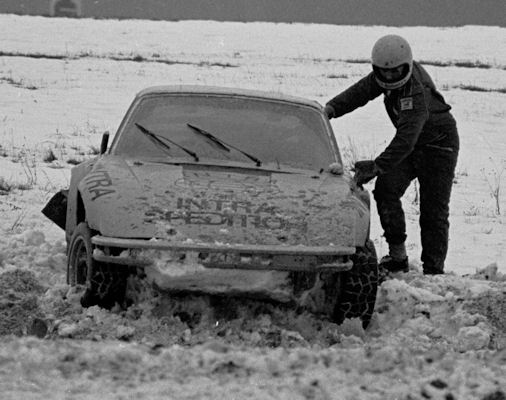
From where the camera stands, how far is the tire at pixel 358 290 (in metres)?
5.34

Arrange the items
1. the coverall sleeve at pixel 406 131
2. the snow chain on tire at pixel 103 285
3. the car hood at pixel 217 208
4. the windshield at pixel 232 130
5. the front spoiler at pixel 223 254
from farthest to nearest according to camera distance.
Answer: the coverall sleeve at pixel 406 131 → the windshield at pixel 232 130 → the snow chain on tire at pixel 103 285 → the car hood at pixel 217 208 → the front spoiler at pixel 223 254

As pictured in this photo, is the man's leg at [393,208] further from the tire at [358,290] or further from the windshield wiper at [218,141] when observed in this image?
the tire at [358,290]

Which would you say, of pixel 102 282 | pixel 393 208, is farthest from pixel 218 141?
pixel 393 208

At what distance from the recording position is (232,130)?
21.0 feet

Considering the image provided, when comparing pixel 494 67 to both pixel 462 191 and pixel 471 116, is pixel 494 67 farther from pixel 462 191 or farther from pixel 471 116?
pixel 462 191

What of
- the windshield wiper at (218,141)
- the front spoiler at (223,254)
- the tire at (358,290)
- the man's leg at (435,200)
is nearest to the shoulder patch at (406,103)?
the man's leg at (435,200)

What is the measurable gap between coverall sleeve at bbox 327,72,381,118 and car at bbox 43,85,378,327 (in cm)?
142

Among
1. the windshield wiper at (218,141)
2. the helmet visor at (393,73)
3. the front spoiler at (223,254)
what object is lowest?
the front spoiler at (223,254)

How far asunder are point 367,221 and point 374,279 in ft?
1.10

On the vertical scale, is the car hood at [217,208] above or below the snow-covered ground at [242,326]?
above

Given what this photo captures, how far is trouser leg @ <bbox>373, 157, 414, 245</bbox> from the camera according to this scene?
7.67 m

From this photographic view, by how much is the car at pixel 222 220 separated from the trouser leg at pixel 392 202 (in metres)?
1.34

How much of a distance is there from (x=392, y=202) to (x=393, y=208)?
0.05 m

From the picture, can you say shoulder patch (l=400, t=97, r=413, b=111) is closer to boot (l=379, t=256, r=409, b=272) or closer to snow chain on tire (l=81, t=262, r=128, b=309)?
boot (l=379, t=256, r=409, b=272)
